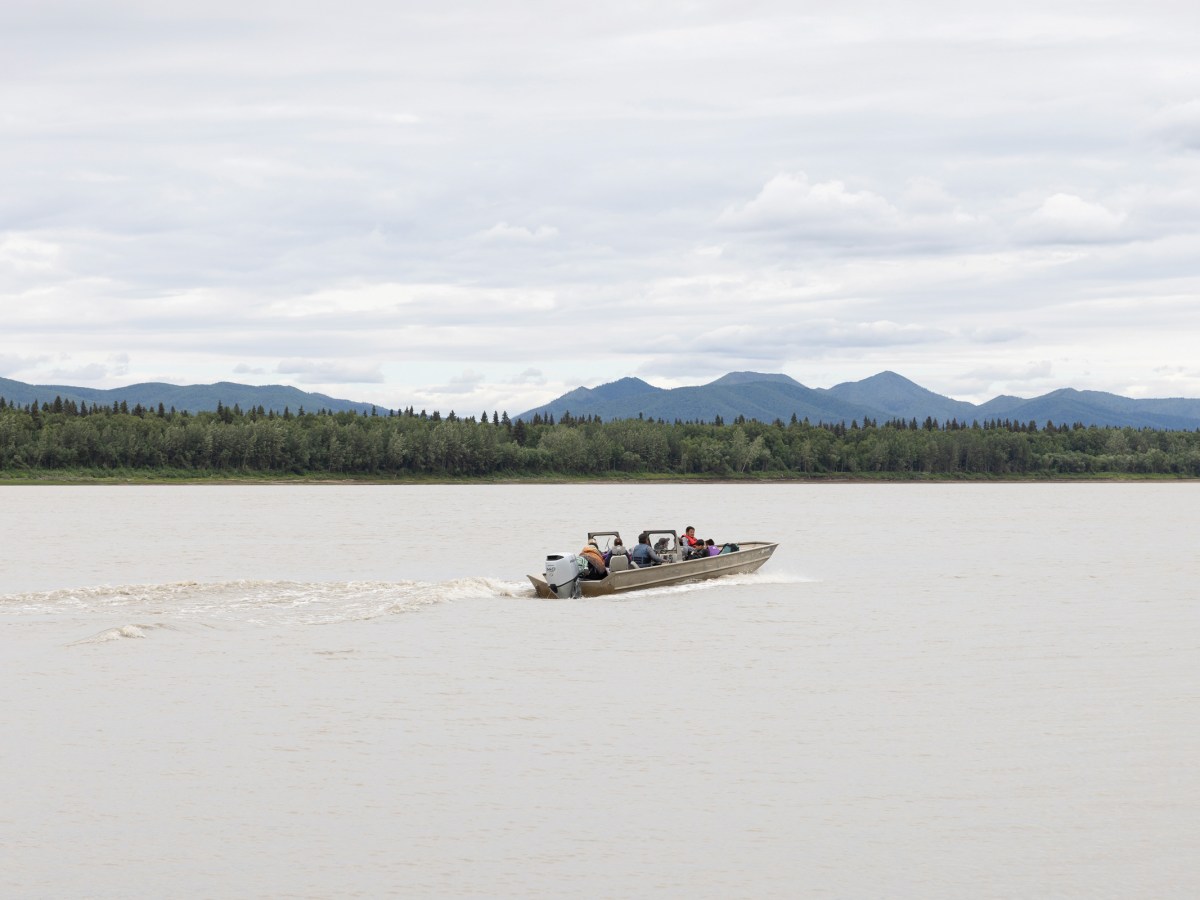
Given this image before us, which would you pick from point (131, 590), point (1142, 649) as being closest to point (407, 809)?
point (1142, 649)

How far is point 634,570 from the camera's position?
153 feet

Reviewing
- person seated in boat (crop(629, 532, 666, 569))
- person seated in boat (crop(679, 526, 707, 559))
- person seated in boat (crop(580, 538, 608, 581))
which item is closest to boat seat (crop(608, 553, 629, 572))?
person seated in boat (crop(580, 538, 608, 581))

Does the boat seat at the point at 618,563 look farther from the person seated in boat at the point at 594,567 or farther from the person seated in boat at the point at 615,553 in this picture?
the person seated in boat at the point at 594,567

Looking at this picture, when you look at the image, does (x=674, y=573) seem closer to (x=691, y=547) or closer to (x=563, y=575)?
(x=691, y=547)

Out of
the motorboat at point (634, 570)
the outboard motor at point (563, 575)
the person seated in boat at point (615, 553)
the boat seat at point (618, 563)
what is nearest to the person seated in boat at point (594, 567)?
the motorboat at point (634, 570)

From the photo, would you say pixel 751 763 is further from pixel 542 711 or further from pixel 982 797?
pixel 542 711

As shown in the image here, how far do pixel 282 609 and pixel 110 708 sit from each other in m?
16.5

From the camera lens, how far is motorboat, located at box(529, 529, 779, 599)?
4512 cm

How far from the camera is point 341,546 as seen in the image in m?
76.0

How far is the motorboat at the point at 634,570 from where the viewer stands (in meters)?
→ 45.1

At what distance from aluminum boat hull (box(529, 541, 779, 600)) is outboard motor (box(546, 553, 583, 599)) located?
0.26 metres

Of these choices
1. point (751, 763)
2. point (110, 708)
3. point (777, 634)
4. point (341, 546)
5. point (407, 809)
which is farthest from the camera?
point (341, 546)

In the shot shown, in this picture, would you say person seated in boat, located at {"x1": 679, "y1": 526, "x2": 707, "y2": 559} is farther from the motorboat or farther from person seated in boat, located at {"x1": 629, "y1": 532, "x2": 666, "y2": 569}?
person seated in boat, located at {"x1": 629, "y1": 532, "x2": 666, "y2": 569}

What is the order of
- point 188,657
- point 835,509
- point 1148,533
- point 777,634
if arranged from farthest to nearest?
point 835,509 < point 1148,533 < point 777,634 < point 188,657
